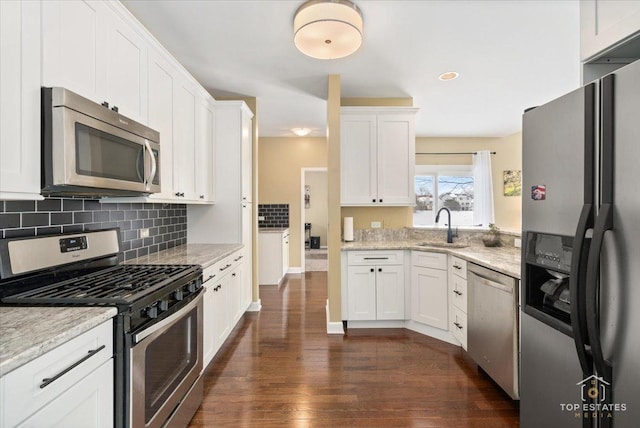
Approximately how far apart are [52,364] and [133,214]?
1.74m

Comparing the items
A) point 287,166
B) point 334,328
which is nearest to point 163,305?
point 334,328

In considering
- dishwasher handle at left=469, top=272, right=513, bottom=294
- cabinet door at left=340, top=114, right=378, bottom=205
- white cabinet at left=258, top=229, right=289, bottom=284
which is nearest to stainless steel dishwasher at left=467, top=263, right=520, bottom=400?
dishwasher handle at left=469, top=272, right=513, bottom=294

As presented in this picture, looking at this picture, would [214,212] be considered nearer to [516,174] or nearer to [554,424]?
[554,424]

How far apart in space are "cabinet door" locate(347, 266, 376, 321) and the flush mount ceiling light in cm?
215

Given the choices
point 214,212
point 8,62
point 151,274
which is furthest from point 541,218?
point 214,212

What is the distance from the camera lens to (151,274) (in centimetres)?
178

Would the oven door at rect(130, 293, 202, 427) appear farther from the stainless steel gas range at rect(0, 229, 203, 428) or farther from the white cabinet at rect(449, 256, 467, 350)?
the white cabinet at rect(449, 256, 467, 350)

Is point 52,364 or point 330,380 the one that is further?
point 330,380

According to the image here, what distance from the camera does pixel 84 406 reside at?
41.9 inches

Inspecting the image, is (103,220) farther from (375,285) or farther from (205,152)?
(375,285)

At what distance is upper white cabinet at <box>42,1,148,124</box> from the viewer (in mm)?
1321

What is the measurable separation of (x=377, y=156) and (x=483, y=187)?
3.27 meters

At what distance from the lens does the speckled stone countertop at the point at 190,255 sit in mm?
2271

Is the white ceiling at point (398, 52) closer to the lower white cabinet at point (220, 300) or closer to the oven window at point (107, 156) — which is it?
the oven window at point (107, 156)
